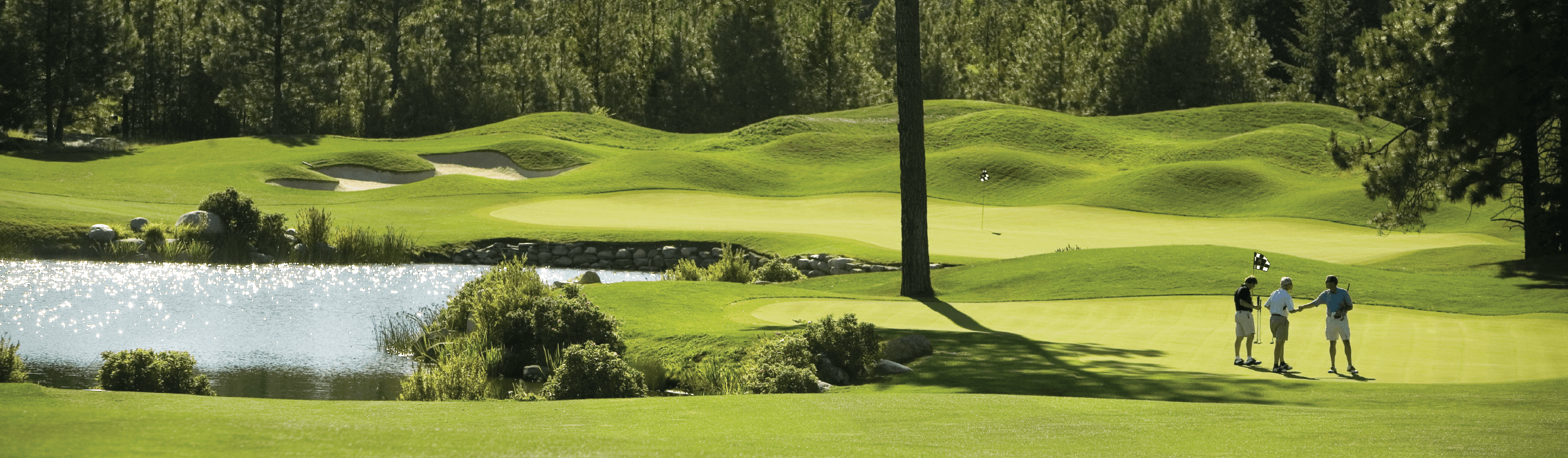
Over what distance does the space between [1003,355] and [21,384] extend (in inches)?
399

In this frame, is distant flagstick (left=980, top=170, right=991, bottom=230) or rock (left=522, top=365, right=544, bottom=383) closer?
rock (left=522, top=365, right=544, bottom=383)

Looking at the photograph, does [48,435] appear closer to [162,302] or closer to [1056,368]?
[1056,368]

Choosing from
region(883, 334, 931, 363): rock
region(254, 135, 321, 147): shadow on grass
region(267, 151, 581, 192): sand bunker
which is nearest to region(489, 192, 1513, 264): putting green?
Answer: region(267, 151, 581, 192): sand bunker

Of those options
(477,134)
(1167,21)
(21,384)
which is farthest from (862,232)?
(1167,21)

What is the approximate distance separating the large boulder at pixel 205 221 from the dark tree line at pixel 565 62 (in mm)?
36628

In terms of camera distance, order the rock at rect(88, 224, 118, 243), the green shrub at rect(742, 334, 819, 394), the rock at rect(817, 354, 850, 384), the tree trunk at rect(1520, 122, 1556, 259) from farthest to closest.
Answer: the rock at rect(88, 224, 118, 243) < the tree trunk at rect(1520, 122, 1556, 259) < the rock at rect(817, 354, 850, 384) < the green shrub at rect(742, 334, 819, 394)

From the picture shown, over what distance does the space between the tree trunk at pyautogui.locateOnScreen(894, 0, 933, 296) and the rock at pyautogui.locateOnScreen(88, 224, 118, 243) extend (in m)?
19.2

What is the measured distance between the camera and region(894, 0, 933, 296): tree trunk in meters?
22.3

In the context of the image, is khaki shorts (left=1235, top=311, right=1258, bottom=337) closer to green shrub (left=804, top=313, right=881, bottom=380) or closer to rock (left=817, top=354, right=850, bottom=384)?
green shrub (left=804, top=313, right=881, bottom=380)

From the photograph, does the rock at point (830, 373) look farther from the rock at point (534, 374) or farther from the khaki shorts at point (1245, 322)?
the khaki shorts at point (1245, 322)

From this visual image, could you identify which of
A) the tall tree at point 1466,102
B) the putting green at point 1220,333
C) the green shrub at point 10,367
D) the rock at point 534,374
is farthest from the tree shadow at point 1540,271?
the green shrub at point 10,367

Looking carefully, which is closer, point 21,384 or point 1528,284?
point 21,384

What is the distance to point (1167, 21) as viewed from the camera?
230 ft

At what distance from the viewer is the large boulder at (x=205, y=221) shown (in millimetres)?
29234
